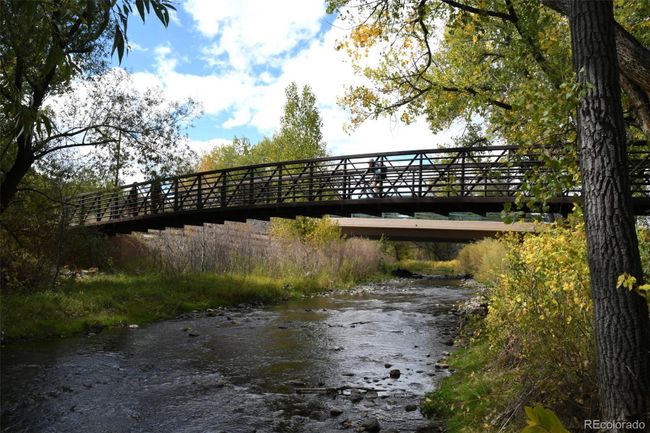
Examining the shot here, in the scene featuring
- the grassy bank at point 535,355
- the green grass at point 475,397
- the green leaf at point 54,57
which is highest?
the green leaf at point 54,57

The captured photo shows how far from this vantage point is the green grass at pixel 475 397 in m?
4.50

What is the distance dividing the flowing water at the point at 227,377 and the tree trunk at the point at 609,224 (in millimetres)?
2498

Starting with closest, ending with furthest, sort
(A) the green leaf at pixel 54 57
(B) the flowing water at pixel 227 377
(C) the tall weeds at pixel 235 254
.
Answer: (A) the green leaf at pixel 54 57 → (B) the flowing water at pixel 227 377 → (C) the tall weeds at pixel 235 254

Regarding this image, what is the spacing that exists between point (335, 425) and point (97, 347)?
606cm

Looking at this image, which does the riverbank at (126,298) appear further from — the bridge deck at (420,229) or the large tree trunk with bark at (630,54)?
the bridge deck at (420,229)

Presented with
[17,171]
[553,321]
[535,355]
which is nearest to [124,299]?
[17,171]

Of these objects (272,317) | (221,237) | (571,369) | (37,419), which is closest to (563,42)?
(571,369)

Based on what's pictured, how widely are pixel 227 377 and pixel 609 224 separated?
5.97 metres

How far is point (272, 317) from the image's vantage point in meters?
13.7

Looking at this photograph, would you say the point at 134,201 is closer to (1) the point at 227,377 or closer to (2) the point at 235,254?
(2) the point at 235,254

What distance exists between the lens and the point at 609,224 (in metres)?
3.24

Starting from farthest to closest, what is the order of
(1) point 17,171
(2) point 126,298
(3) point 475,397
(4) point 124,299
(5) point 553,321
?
(2) point 126,298, (4) point 124,299, (1) point 17,171, (3) point 475,397, (5) point 553,321

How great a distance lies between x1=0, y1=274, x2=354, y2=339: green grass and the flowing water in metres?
0.78

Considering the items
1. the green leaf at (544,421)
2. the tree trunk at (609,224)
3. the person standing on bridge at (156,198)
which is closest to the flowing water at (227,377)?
the tree trunk at (609,224)
